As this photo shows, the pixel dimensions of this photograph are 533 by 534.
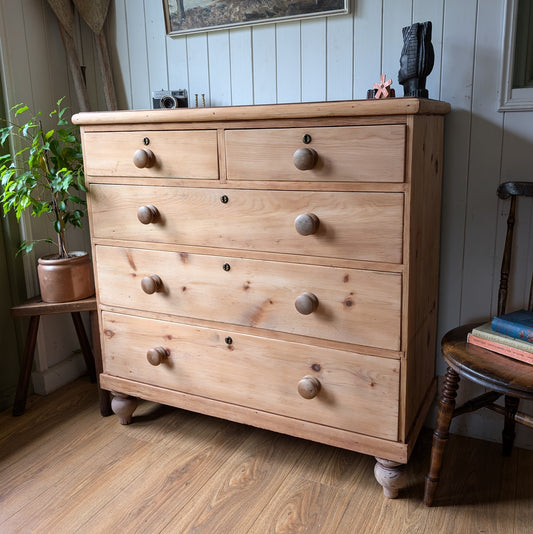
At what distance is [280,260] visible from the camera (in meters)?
1.56

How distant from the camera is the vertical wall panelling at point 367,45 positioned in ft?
5.79

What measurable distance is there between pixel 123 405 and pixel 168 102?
1.10 meters

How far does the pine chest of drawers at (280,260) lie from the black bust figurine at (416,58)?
10cm

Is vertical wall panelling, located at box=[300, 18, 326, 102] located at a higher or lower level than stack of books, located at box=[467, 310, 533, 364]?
higher

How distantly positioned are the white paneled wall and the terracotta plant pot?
0.65 meters

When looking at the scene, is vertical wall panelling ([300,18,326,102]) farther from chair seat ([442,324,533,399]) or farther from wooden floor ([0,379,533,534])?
wooden floor ([0,379,533,534])

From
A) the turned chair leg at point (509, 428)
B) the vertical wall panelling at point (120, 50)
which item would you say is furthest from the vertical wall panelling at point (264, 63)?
the turned chair leg at point (509, 428)

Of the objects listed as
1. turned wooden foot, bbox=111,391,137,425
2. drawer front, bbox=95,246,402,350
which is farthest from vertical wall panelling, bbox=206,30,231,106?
turned wooden foot, bbox=111,391,137,425

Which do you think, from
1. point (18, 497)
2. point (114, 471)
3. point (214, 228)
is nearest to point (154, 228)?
point (214, 228)

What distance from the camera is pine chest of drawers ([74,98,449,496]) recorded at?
141 cm

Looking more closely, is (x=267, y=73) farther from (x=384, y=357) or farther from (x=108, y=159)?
(x=384, y=357)

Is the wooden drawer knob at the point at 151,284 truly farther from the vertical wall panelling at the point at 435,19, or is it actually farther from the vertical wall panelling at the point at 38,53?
the vertical wall panelling at the point at 435,19

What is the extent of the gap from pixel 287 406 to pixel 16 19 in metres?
1.69

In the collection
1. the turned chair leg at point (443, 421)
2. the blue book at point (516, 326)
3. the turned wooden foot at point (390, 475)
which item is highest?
the blue book at point (516, 326)
